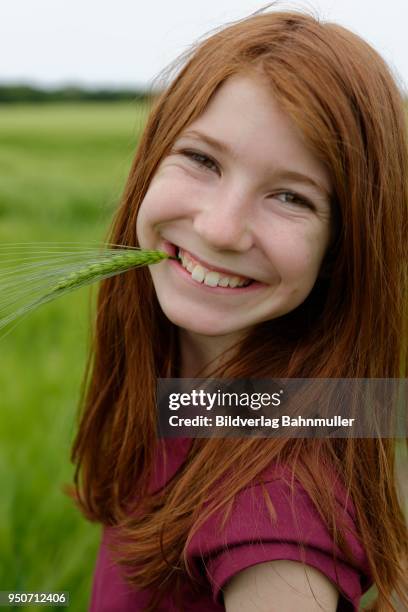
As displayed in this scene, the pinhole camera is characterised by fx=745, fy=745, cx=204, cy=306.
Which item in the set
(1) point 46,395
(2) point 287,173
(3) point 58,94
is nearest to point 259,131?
(2) point 287,173

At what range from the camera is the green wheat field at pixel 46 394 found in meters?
1.46

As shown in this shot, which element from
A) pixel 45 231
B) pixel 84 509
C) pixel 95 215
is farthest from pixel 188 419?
pixel 95 215

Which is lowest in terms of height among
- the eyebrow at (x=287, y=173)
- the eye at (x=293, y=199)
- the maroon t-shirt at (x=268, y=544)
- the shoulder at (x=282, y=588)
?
the shoulder at (x=282, y=588)

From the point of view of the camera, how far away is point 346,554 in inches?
32.2

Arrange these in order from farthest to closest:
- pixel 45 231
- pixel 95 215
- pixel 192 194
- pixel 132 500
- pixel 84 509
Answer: pixel 95 215, pixel 45 231, pixel 84 509, pixel 132 500, pixel 192 194

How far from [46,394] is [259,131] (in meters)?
1.32

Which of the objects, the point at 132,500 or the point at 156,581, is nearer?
the point at 156,581

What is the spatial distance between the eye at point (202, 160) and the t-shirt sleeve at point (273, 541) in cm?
38

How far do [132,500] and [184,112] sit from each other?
0.58m

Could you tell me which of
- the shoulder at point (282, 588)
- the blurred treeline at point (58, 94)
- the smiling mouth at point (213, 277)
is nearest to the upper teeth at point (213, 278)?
the smiling mouth at point (213, 277)

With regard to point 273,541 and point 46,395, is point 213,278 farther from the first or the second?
point 46,395

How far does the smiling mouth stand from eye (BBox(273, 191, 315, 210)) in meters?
0.12

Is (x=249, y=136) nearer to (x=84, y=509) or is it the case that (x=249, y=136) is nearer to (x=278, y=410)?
(x=278, y=410)

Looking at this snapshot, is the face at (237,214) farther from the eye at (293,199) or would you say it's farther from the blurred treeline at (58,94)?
the blurred treeline at (58,94)
